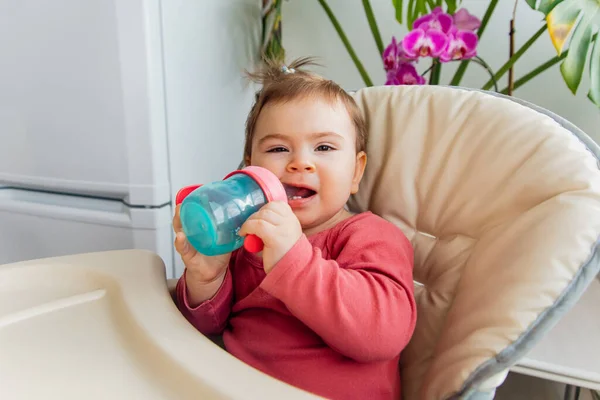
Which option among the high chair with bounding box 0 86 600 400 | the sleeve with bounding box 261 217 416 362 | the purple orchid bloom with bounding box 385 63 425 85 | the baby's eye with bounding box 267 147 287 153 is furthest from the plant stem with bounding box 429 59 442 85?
the sleeve with bounding box 261 217 416 362

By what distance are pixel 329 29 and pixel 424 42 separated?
1.83ft

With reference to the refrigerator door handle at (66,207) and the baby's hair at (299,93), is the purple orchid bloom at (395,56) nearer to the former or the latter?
the baby's hair at (299,93)

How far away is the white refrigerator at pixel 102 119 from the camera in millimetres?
1040

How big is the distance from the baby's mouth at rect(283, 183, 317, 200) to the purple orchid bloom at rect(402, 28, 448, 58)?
57cm

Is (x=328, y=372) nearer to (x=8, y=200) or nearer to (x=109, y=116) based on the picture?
(x=109, y=116)

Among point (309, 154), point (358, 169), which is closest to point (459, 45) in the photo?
point (358, 169)

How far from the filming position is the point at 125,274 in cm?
70

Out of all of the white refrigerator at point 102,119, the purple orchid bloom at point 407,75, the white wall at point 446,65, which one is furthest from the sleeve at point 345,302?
the white wall at point 446,65

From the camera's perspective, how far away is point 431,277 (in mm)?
785

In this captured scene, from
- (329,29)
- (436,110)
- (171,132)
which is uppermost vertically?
(329,29)

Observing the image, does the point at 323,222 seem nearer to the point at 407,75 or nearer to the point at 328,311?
the point at 328,311

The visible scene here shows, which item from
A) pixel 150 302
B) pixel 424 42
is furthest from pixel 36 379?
pixel 424 42

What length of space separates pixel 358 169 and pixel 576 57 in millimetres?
513

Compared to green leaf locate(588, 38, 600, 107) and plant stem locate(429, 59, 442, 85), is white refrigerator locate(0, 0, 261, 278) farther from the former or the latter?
green leaf locate(588, 38, 600, 107)
